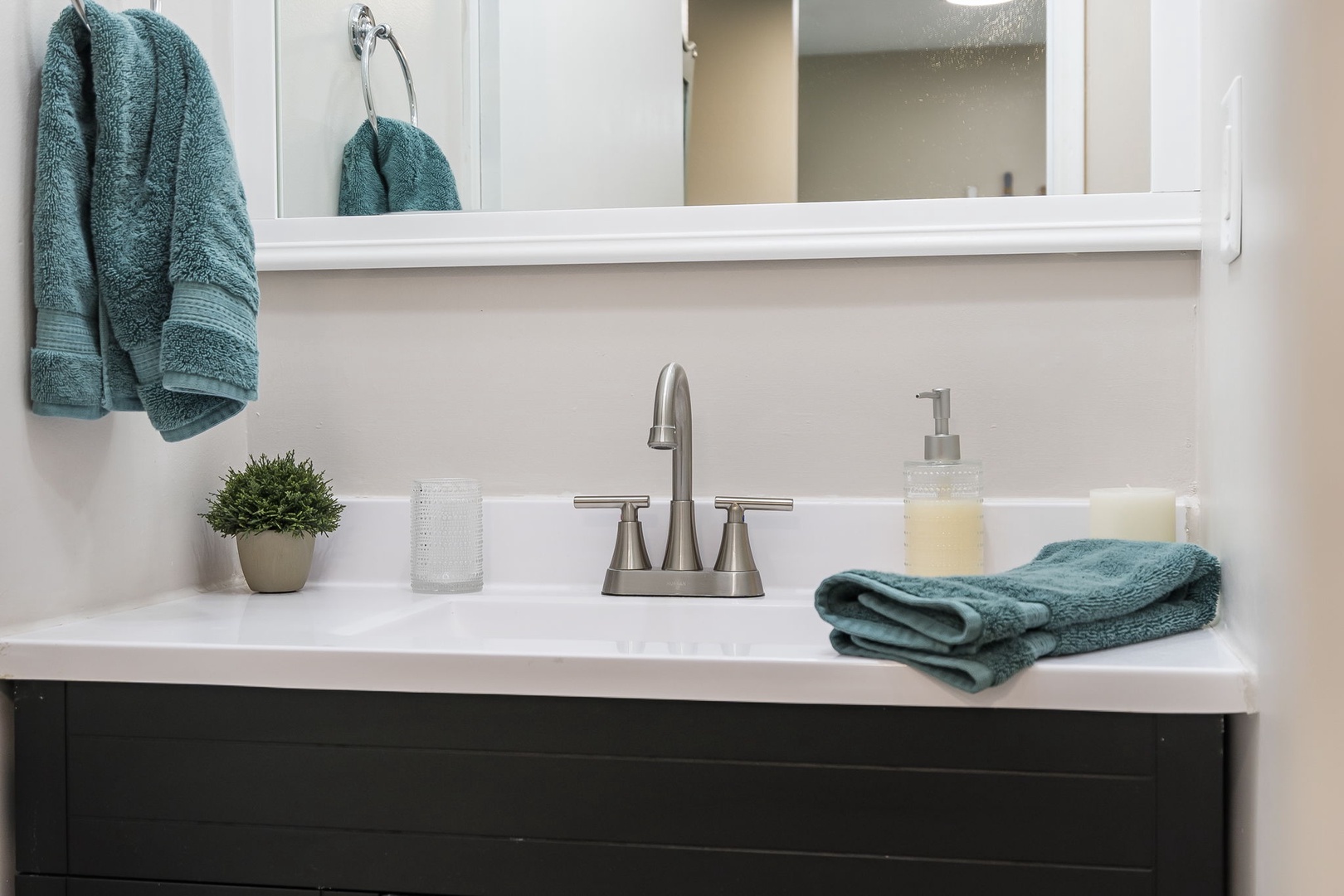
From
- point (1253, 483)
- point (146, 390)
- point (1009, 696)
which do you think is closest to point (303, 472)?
point (146, 390)

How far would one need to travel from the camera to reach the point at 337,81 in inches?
48.5

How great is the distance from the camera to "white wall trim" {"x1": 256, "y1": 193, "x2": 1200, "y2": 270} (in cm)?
107

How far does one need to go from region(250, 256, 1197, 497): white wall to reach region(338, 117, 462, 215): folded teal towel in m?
0.09

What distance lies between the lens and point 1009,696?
2.24 feet

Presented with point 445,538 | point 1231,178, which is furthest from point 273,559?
point 1231,178

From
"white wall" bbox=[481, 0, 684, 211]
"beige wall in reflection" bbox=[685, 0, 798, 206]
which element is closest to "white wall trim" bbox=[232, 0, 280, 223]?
"white wall" bbox=[481, 0, 684, 211]

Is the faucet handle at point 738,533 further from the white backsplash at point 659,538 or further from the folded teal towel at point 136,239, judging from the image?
the folded teal towel at point 136,239

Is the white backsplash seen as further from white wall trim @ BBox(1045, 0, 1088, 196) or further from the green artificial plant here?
white wall trim @ BBox(1045, 0, 1088, 196)

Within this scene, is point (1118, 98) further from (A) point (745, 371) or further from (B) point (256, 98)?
(B) point (256, 98)

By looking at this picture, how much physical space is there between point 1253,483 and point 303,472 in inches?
34.6

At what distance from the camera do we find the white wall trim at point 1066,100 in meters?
1.09

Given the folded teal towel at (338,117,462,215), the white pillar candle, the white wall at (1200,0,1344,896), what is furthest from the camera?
the folded teal towel at (338,117,462,215)

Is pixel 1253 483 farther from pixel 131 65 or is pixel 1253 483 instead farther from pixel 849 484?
pixel 131 65

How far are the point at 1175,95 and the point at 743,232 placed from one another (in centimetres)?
46
